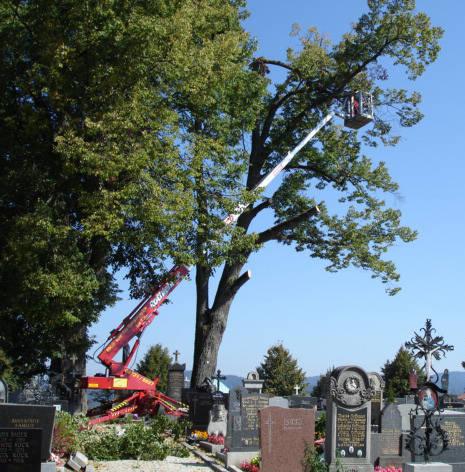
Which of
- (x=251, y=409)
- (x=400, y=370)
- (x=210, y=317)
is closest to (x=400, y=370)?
(x=400, y=370)

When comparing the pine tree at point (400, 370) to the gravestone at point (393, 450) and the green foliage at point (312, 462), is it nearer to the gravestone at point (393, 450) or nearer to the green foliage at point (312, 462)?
the gravestone at point (393, 450)

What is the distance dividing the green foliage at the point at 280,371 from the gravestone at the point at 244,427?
24.6m

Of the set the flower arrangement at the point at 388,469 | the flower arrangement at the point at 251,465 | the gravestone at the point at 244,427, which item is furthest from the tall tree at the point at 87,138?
Result: the flower arrangement at the point at 388,469

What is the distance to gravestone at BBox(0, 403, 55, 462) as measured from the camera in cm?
1210

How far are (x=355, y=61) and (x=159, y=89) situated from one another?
8.14 meters

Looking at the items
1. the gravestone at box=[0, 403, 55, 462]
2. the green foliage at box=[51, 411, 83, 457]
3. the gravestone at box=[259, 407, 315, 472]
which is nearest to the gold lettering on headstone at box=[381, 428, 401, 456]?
the gravestone at box=[259, 407, 315, 472]

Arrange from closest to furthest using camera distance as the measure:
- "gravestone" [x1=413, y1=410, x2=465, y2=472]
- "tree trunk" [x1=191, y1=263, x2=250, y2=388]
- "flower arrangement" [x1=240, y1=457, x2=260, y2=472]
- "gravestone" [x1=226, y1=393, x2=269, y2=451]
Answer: "gravestone" [x1=413, y1=410, x2=465, y2=472], "flower arrangement" [x1=240, y1=457, x2=260, y2=472], "gravestone" [x1=226, y1=393, x2=269, y2=451], "tree trunk" [x1=191, y1=263, x2=250, y2=388]

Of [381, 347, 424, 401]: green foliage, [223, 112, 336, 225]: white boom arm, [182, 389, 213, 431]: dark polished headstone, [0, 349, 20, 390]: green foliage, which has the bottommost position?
[182, 389, 213, 431]: dark polished headstone

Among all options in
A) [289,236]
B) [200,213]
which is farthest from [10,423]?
[289,236]

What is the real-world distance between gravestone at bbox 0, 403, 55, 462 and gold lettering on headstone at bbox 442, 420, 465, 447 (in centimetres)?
733

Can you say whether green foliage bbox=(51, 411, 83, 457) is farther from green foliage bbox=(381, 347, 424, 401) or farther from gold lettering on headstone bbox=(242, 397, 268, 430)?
green foliage bbox=(381, 347, 424, 401)

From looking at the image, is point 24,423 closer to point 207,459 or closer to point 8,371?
point 207,459

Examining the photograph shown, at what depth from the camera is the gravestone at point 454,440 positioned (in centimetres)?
1348

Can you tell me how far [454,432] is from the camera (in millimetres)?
13719
